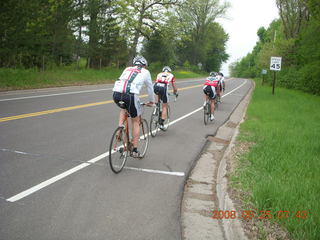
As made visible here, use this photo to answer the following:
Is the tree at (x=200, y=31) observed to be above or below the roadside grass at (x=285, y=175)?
above

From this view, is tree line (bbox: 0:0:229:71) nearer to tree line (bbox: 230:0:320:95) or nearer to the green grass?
the green grass

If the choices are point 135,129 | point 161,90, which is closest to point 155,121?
point 161,90

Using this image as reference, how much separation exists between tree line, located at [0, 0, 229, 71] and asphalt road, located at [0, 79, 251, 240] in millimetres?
9848

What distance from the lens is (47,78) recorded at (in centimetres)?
1998

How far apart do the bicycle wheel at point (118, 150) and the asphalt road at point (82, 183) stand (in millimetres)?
157

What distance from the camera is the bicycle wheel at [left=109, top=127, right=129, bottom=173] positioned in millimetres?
5402

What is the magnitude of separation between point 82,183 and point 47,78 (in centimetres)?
1662

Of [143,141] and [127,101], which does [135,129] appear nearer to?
[127,101]

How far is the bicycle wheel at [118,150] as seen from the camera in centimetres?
540

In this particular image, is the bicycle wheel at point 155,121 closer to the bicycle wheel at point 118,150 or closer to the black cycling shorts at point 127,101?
the bicycle wheel at point 118,150

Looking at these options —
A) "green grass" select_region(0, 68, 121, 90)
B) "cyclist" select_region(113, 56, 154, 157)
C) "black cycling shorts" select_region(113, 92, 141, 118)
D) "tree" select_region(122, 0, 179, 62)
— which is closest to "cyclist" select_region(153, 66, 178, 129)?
"cyclist" select_region(113, 56, 154, 157)
